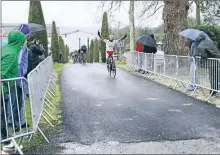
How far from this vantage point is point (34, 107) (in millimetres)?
6961

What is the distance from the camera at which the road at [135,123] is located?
658cm

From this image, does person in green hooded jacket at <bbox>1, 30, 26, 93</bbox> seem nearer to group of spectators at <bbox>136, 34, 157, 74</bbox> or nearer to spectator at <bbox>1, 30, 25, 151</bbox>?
spectator at <bbox>1, 30, 25, 151</bbox>

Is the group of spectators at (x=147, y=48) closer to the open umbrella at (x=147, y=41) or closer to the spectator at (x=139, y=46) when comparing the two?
the spectator at (x=139, y=46)

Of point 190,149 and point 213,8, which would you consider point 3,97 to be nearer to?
point 190,149

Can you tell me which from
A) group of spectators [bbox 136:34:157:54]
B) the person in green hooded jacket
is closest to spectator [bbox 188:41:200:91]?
group of spectators [bbox 136:34:157:54]

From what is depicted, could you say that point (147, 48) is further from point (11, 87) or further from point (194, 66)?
point (11, 87)

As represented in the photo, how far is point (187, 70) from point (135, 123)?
5.21 meters

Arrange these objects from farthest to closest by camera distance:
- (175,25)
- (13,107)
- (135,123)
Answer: (175,25)
(135,123)
(13,107)

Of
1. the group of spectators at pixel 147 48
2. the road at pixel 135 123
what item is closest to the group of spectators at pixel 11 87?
the road at pixel 135 123

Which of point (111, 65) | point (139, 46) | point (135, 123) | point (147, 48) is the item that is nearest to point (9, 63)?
point (135, 123)

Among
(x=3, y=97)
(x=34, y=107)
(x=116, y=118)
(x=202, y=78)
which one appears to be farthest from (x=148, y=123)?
(x=202, y=78)

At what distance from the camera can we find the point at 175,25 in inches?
719

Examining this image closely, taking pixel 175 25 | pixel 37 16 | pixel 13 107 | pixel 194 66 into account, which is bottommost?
pixel 13 107

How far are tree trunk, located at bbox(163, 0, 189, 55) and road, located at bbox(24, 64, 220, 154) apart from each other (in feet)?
17.9
